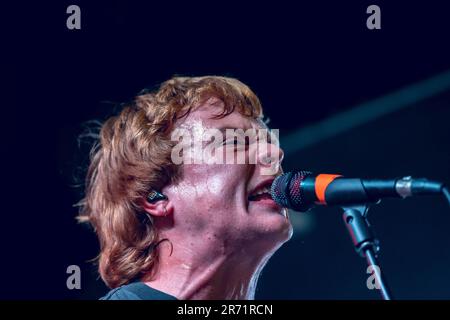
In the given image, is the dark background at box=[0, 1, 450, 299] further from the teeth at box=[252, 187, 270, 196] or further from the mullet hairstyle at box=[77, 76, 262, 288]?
the teeth at box=[252, 187, 270, 196]

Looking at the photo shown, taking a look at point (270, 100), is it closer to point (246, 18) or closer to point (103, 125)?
point (246, 18)

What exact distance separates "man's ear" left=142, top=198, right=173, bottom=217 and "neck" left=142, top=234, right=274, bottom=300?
122mm

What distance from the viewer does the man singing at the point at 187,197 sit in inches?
83.9

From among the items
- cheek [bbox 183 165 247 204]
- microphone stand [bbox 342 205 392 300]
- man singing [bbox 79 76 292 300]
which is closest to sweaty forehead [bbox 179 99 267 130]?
man singing [bbox 79 76 292 300]

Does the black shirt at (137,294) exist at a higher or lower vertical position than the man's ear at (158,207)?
lower

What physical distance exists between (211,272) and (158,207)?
31cm

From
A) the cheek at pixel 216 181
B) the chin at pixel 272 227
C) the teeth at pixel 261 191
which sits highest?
the cheek at pixel 216 181

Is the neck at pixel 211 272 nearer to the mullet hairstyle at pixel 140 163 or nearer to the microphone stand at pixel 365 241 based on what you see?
the mullet hairstyle at pixel 140 163

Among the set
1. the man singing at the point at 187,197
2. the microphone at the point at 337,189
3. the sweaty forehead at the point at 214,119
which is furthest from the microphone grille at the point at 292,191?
the sweaty forehead at the point at 214,119

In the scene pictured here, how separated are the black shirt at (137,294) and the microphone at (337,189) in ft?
1.69

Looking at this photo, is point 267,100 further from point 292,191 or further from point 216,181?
point 292,191

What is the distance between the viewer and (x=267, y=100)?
3.22 metres

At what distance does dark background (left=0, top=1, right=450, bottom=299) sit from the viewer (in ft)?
9.05

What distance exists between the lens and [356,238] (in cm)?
156
